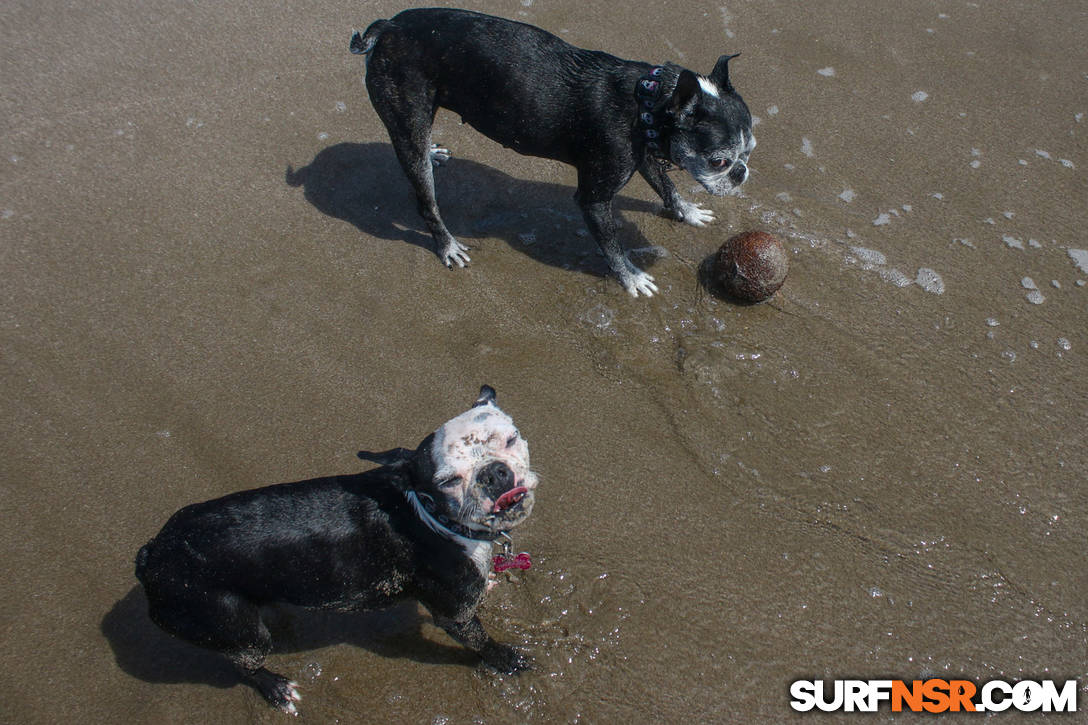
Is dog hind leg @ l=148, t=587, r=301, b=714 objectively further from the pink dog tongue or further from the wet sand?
the pink dog tongue

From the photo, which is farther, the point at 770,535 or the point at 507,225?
the point at 507,225

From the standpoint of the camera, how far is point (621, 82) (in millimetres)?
Answer: 4973

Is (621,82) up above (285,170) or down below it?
above

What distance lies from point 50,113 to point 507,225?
197 inches

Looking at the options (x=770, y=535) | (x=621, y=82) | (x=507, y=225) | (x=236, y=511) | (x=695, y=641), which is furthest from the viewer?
(x=507, y=225)

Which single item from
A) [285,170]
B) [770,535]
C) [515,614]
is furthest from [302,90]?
[770,535]

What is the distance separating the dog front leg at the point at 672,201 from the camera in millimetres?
5957

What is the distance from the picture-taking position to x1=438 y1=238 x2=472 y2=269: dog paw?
19.7 feet

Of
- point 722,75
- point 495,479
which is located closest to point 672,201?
point 722,75

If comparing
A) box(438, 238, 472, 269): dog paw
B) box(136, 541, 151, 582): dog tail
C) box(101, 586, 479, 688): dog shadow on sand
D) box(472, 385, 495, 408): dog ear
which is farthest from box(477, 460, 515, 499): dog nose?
box(438, 238, 472, 269): dog paw

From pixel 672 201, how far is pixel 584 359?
1847mm

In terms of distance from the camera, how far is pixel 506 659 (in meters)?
3.96

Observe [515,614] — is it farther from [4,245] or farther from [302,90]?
[302,90]

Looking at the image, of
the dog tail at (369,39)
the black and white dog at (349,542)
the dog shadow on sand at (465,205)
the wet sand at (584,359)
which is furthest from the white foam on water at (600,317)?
the dog tail at (369,39)
